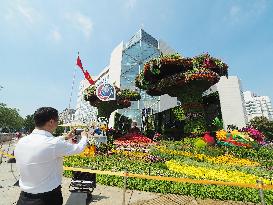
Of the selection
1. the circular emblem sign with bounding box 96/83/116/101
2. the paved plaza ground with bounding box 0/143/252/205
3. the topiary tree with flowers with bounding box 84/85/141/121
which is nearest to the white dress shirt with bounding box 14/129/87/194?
the paved plaza ground with bounding box 0/143/252/205

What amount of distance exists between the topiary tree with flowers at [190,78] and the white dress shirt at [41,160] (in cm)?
2018

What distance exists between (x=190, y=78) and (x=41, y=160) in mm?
20329

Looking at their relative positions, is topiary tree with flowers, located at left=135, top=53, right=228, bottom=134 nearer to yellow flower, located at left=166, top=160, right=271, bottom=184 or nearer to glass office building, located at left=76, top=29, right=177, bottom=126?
yellow flower, located at left=166, top=160, right=271, bottom=184

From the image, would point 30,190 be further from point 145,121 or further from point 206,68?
point 145,121

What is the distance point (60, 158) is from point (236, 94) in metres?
75.2

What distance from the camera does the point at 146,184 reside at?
866cm

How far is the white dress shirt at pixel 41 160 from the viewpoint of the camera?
2980 millimetres

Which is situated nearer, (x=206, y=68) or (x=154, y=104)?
(x=206, y=68)

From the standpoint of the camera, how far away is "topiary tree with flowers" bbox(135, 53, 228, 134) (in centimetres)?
2281

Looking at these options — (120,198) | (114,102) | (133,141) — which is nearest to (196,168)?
(120,198)

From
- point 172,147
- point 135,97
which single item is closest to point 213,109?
point 135,97

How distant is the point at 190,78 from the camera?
73.7 ft

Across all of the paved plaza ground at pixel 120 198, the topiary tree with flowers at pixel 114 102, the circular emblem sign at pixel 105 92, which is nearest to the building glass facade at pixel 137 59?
the topiary tree with flowers at pixel 114 102

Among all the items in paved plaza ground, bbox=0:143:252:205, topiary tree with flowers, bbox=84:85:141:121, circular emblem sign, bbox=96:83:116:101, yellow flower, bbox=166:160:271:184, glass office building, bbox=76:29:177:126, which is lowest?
paved plaza ground, bbox=0:143:252:205
